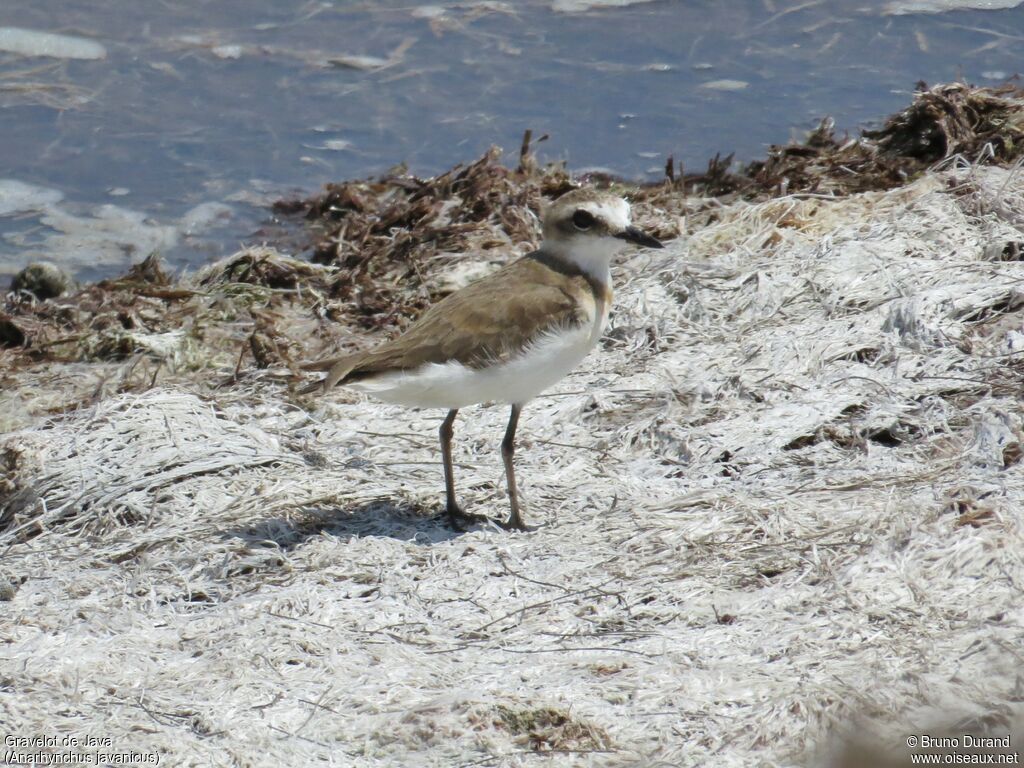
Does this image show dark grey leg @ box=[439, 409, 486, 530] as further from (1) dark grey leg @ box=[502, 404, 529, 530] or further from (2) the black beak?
(2) the black beak

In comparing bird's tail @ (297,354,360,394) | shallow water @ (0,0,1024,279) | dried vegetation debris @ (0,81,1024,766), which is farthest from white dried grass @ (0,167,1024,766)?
shallow water @ (0,0,1024,279)

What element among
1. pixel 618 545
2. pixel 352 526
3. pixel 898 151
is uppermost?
pixel 898 151

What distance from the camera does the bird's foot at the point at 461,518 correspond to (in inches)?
235

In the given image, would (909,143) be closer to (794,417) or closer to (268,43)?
(794,417)

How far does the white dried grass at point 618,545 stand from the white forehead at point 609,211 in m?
1.01

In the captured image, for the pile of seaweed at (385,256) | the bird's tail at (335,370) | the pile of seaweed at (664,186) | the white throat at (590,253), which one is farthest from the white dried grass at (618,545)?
the pile of seaweed at (664,186)

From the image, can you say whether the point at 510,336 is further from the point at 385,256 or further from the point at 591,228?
the point at 385,256

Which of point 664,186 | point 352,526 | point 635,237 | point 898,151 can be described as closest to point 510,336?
point 635,237

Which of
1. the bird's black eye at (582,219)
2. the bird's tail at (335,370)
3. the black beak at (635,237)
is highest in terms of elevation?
the bird's black eye at (582,219)

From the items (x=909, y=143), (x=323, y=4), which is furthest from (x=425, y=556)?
(x=323, y=4)

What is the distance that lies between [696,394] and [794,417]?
1.82 feet

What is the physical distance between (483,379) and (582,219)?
2.87 feet

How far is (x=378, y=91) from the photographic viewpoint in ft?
40.1

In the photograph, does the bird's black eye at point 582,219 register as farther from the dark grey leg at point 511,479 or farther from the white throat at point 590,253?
the dark grey leg at point 511,479
